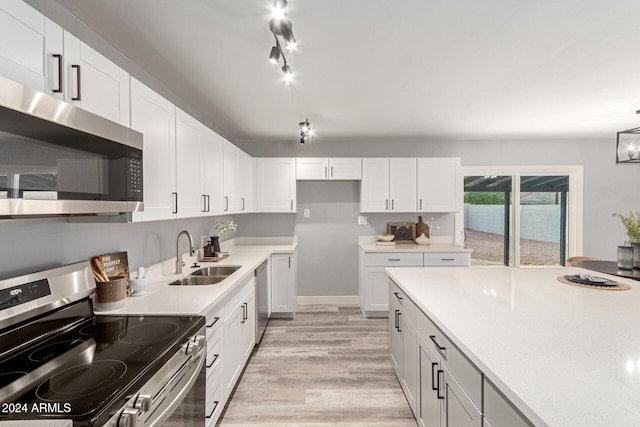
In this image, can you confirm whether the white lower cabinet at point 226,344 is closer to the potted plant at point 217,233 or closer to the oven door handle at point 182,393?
the oven door handle at point 182,393

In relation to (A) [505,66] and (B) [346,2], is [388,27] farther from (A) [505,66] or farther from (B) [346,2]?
(A) [505,66]

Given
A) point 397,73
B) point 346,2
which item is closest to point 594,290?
point 397,73

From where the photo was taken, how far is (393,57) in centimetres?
216

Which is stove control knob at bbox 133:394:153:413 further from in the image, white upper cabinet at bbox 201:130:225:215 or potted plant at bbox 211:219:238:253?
potted plant at bbox 211:219:238:253

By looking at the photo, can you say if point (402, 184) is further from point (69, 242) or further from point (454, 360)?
point (69, 242)

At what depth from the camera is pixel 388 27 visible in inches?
70.8

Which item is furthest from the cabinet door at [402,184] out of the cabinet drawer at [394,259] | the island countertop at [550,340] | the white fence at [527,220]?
the island countertop at [550,340]

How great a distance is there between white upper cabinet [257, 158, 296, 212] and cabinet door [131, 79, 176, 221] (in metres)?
2.32

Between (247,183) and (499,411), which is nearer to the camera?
(499,411)

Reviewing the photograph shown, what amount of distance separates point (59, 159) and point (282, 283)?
10.5ft

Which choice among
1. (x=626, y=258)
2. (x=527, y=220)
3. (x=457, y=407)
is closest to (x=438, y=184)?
(x=527, y=220)

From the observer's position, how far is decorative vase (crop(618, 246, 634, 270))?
280 centimetres

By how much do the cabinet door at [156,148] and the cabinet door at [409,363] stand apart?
5.75 feet

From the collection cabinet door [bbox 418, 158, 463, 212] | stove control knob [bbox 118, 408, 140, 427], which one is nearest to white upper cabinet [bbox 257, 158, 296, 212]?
cabinet door [bbox 418, 158, 463, 212]
